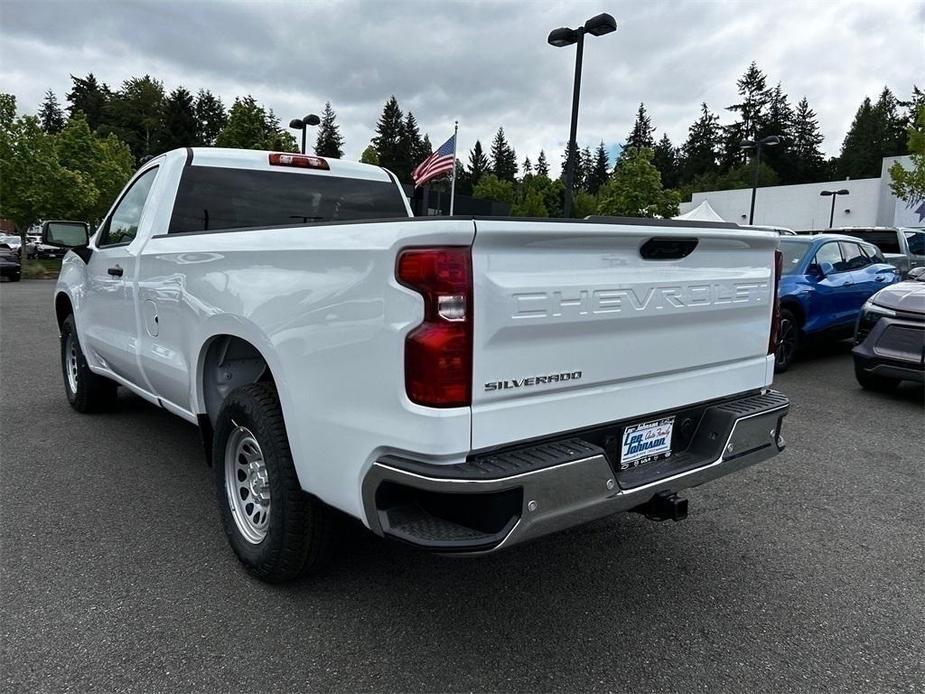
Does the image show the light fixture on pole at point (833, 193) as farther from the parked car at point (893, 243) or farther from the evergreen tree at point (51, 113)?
the evergreen tree at point (51, 113)

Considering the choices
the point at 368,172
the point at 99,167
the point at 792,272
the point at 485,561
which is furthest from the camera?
the point at 99,167

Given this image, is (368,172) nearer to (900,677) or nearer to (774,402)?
(774,402)

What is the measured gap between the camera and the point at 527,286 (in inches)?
85.1

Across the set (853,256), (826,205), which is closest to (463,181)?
(826,205)

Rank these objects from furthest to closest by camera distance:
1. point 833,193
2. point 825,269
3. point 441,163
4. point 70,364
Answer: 1. point 833,193
2. point 441,163
3. point 825,269
4. point 70,364

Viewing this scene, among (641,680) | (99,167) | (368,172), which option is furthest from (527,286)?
(99,167)

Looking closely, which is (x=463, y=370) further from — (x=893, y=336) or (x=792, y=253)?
(x=792, y=253)

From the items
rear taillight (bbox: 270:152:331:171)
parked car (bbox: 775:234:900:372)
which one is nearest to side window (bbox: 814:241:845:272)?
parked car (bbox: 775:234:900:372)

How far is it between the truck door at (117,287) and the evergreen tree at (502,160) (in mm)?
120072

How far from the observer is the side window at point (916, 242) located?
15.3m

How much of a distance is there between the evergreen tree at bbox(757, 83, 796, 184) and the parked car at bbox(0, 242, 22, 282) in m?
85.9

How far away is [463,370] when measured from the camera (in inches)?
81.5

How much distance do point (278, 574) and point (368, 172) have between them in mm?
3000

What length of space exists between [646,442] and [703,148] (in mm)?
104754
